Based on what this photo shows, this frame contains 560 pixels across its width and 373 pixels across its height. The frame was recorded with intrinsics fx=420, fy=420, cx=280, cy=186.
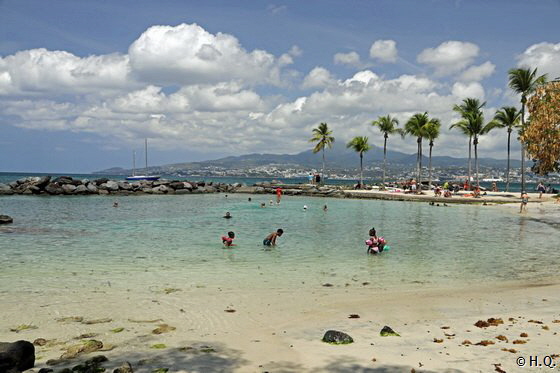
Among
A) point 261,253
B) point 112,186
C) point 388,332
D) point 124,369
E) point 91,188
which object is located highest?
point 112,186

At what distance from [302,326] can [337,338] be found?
5.06ft

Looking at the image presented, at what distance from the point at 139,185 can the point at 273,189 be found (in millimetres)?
24666

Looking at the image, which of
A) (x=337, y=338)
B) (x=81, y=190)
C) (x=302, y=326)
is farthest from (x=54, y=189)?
(x=337, y=338)

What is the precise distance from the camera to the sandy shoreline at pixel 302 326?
7402mm

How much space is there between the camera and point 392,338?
8688mm

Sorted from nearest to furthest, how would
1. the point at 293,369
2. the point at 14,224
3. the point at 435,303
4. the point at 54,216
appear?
1. the point at 293,369
2. the point at 435,303
3. the point at 14,224
4. the point at 54,216

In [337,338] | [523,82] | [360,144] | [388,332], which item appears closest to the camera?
[337,338]

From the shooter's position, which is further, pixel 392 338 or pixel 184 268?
pixel 184 268

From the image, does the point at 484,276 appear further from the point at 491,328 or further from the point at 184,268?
the point at 184,268

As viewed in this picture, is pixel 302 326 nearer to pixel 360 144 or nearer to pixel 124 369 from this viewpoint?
pixel 124 369

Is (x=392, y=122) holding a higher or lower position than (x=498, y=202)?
higher

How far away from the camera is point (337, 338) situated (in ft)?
27.7

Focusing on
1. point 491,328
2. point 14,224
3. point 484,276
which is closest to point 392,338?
point 491,328

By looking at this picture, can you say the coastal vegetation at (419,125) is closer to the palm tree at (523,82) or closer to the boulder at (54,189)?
the palm tree at (523,82)
